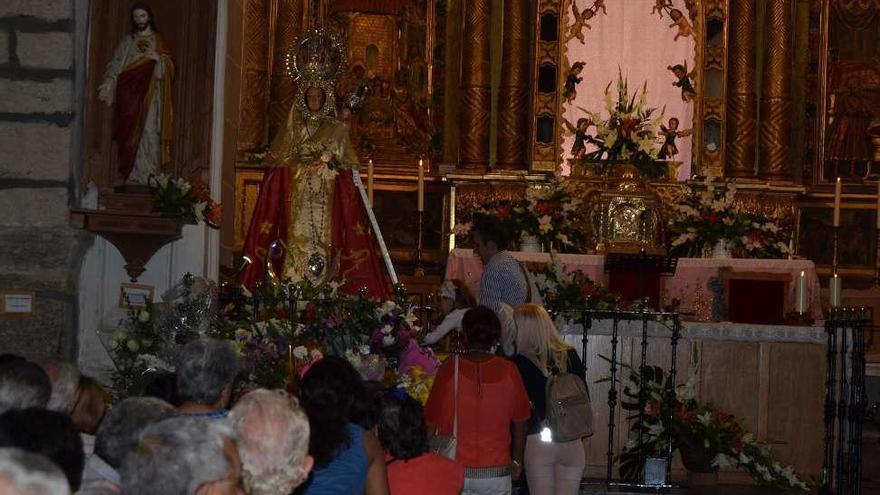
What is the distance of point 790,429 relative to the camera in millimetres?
11766

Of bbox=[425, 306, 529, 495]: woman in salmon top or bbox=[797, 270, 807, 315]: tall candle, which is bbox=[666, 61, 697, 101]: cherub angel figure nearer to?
bbox=[797, 270, 807, 315]: tall candle

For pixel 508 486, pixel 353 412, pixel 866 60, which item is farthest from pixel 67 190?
pixel 866 60

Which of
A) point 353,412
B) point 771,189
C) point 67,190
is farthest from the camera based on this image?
point 771,189

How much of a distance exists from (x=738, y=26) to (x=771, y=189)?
2061 millimetres

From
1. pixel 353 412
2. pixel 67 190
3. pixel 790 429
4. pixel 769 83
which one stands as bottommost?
pixel 790 429

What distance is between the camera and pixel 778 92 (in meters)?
19.4

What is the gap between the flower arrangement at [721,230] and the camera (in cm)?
1656

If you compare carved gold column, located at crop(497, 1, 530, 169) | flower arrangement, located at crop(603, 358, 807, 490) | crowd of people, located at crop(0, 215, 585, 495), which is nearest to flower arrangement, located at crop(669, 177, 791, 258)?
carved gold column, located at crop(497, 1, 530, 169)

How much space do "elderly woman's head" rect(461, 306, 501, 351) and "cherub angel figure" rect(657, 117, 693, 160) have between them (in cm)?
1003

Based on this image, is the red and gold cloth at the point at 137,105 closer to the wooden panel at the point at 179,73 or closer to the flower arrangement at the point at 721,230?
the wooden panel at the point at 179,73

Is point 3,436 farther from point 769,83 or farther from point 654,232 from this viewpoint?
point 769,83

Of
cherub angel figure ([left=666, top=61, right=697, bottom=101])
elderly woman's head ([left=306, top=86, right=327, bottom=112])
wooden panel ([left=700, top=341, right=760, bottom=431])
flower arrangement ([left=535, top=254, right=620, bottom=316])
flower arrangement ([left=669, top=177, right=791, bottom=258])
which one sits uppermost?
cherub angel figure ([left=666, top=61, right=697, bottom=101])

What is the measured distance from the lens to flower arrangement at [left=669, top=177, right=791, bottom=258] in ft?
54.3

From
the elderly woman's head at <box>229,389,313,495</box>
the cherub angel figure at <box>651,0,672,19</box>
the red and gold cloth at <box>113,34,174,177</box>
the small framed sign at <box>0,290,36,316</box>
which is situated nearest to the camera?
the elderly woman's head at <box>229,389,313,495</box>
